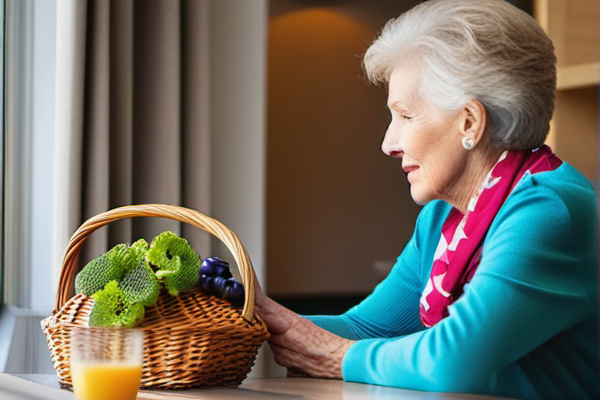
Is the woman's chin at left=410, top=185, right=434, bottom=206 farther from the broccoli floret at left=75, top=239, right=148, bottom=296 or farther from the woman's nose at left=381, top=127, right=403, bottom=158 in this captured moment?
the broccoli floret at left=75, top=239, right=148, bottom=296

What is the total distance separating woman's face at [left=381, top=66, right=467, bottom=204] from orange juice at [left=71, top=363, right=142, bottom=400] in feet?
2.23

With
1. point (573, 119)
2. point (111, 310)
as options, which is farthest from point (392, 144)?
point (573, 119)

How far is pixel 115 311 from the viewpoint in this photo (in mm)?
1039

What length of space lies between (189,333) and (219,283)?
0.11 metres

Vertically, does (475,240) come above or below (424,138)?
below

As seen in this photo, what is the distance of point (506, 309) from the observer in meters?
1.11

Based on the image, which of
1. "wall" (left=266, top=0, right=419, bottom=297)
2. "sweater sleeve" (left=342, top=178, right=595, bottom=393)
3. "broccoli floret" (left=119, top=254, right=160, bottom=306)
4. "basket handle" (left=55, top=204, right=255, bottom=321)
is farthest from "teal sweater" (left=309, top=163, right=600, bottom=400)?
"wall" (left=266, top=0, right=419, bottom=297)

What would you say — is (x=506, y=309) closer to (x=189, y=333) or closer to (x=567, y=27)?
(x=189, y=333)

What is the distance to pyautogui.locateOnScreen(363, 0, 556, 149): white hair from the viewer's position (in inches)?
51.8

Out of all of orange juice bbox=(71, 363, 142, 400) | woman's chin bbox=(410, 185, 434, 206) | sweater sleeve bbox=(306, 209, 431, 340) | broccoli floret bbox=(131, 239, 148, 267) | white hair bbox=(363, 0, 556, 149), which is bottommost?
sweater sleeve bbox=(306, 209, 431, 340)

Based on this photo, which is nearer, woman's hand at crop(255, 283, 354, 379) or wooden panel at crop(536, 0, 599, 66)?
woman's hand at crop(255, 283, 354, 379)

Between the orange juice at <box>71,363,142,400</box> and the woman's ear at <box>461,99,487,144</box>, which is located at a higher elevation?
the woman's ear at <box>461,99,487,144</box>

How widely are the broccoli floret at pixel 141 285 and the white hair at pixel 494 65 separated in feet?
1.99

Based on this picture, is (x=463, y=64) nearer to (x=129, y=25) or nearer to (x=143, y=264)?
(x=143, y=264)
